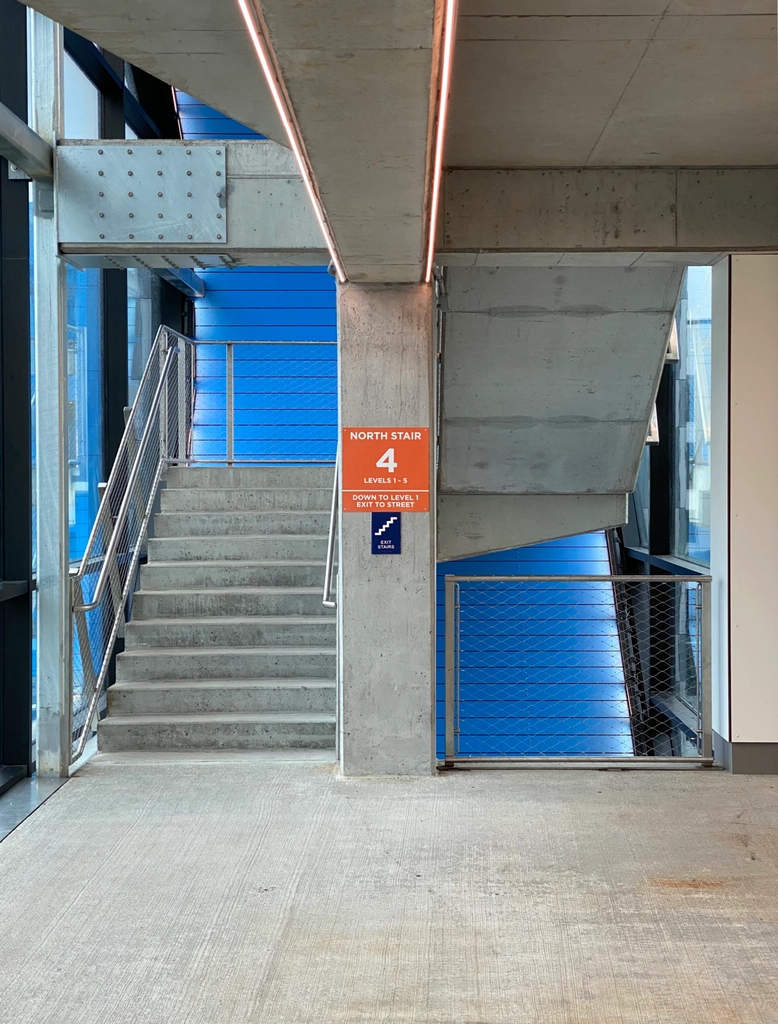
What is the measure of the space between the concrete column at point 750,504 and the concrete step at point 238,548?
113 inches

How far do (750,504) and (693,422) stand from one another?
8.92 ft

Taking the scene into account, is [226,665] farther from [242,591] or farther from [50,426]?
[50,426]

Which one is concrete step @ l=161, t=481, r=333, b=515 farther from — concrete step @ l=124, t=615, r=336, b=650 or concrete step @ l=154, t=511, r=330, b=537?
concrete step @ l=124, t=615, r=336, b=650

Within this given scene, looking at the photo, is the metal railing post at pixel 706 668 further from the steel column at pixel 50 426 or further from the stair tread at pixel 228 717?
the steel column at pixel 50 426

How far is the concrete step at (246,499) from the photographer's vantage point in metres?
7.23

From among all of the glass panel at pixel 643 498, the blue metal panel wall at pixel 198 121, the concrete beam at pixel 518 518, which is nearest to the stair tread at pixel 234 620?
the concrete beam at pixel 518 518

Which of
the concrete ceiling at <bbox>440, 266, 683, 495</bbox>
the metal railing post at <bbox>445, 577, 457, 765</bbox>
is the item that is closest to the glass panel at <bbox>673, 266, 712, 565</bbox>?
the concrete ceiling at <bbox>440, 266, 683, 495</bbox>

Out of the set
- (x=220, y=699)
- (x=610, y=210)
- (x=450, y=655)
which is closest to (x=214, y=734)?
(x=220, y=699)

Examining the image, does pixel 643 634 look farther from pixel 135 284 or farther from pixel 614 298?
pixel 135 284

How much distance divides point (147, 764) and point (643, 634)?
4.94m

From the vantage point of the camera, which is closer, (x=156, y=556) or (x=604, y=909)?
(x=604, y=909)

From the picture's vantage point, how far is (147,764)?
516 centimetres

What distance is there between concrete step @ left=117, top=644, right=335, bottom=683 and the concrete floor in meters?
1.05

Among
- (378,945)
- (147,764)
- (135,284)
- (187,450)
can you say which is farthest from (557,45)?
(187,450)
